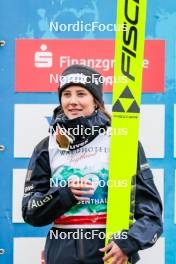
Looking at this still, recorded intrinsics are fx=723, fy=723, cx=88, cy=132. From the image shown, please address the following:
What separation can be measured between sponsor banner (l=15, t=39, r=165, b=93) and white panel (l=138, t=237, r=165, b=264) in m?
0.72

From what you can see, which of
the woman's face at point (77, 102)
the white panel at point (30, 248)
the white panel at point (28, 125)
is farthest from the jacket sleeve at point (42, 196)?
the white panel at point (30, 248)

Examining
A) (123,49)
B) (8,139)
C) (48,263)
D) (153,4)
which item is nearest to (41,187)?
(48,263)

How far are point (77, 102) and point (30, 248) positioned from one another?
3.57 feet

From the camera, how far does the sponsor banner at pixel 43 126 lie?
3.27m

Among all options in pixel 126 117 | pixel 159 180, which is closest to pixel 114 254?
pixel 126 117

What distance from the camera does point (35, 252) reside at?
3.31 metres

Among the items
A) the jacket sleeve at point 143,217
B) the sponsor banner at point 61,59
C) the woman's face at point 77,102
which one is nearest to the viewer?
the jacket sleeve at point 143,217

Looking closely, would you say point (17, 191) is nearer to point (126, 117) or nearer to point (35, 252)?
point (35, 252)

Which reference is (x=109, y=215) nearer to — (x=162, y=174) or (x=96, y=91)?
(x=96, y=91)

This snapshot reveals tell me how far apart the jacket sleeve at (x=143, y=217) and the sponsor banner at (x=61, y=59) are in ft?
2.95

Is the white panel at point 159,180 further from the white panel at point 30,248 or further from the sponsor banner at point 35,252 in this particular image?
the white panel at point 30,248

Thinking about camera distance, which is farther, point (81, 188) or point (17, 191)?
point (17, 191)

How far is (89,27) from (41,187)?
3.50ft

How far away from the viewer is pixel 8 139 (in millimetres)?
3287
